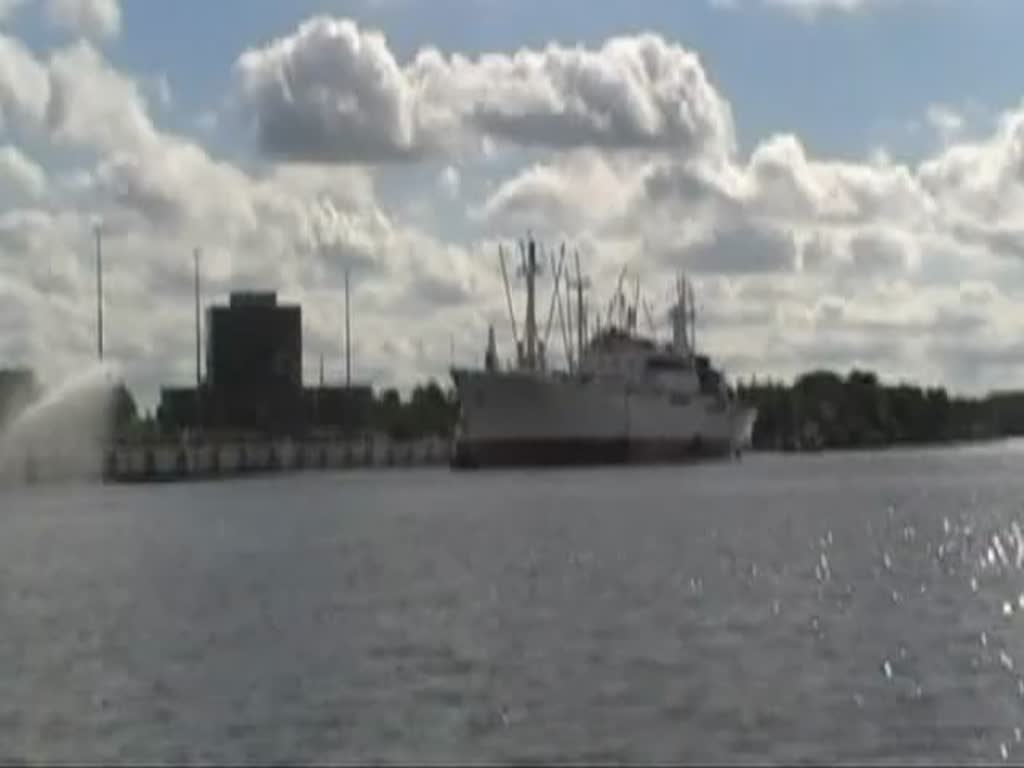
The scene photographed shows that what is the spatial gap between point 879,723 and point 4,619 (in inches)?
1545

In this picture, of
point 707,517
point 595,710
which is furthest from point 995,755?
point 707,517

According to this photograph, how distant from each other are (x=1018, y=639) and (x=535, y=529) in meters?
74.0

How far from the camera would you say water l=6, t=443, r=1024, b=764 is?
51.4 m

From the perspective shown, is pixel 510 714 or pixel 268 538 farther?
→ pixel 268 538

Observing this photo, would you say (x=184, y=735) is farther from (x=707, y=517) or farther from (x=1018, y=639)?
(x=707, y=517)

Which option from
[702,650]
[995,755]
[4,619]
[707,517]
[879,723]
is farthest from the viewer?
[707,517]

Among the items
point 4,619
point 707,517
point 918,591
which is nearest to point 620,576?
point 918,591

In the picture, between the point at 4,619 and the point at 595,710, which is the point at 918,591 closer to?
the point at 4,619

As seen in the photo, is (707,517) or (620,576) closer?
(620,576)

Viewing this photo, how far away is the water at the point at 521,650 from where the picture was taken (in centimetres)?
5138

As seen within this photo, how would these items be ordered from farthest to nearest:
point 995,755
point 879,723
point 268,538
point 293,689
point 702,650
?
point 268,538 → point 702,650 → point 293,689 → point 879,723 → point 995,755

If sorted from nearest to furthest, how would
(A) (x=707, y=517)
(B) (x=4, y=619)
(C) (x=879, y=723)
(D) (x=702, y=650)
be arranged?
(C) (x=879, y=723)
(D) (x=702, y=650)
(B) (x=4, y=619)
(A) (x=707, y=517)

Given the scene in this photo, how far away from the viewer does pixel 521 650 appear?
67938 mm

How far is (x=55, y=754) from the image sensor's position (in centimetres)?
5116
